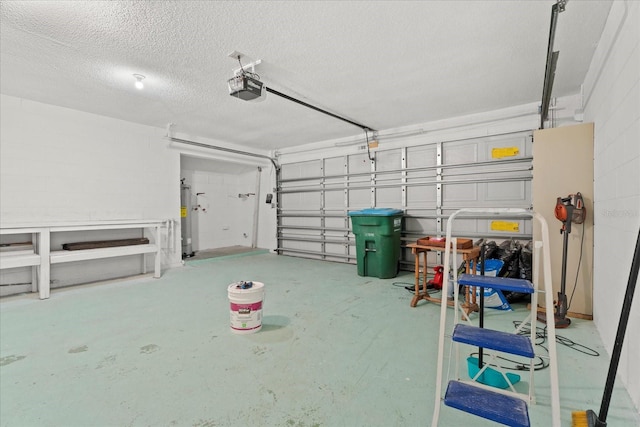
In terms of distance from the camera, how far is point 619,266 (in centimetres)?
198

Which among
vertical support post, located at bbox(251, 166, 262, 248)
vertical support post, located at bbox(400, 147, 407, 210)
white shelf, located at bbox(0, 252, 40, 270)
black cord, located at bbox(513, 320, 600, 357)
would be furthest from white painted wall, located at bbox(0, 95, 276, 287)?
black cord, located at bbox(513, 320, 600, 357)

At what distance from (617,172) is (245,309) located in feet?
9.85

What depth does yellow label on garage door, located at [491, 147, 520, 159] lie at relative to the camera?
4172 mm

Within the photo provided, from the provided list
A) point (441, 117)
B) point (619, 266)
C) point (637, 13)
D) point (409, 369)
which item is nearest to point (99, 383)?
point (409, 369)

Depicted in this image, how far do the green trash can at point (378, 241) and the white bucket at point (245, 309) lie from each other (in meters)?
2.40

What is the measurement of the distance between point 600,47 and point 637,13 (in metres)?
1.04

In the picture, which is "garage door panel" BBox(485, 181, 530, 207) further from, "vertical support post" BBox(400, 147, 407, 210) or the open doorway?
the open doorway

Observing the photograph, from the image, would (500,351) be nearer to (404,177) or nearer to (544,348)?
(544,348)

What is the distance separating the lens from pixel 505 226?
4.18 m

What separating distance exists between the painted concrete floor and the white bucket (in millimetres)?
103

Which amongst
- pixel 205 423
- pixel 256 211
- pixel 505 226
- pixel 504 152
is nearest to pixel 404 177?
pixel 504 152

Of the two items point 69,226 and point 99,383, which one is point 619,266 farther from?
point 69,226

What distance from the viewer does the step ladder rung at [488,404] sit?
1.20 m

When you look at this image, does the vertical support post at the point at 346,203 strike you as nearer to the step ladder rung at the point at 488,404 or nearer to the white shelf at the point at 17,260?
the step ladder rung at the point at 488,404
